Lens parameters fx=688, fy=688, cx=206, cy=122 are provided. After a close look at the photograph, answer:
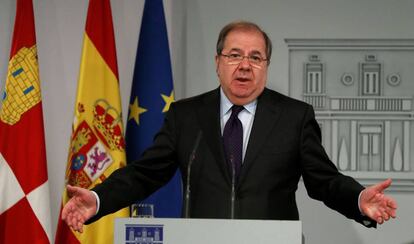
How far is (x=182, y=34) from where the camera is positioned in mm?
4352

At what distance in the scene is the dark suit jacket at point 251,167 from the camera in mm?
2531

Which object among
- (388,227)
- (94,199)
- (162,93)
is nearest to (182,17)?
(162,93)

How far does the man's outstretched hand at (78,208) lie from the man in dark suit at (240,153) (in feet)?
0.19

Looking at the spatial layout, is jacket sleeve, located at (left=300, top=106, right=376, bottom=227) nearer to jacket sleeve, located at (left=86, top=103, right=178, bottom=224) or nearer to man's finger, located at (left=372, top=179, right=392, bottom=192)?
man's finger, located at (left=372, top=179, right=392, bottom=192)

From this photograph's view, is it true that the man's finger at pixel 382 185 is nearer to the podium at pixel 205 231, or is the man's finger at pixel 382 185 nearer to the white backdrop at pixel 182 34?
the podium at pixel 205 231

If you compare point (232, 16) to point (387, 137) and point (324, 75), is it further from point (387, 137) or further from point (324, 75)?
point (387, 137)

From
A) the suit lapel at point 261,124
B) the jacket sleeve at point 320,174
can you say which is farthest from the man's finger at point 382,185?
Result: the suit lapel at point 261,124

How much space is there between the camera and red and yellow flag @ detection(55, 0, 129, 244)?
3.89 m

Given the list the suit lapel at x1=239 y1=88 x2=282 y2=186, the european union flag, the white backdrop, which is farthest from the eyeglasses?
the white backdrop

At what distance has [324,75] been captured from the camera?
4.32 metres

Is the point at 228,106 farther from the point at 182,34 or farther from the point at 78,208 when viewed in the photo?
the point at 182,34

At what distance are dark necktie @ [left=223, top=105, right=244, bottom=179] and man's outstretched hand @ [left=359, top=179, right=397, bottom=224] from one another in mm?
577

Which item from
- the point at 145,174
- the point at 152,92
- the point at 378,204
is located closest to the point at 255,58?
the point at 145,174

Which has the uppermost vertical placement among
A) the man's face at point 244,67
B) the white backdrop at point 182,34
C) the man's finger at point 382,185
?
the white backdrop at point 182,34
